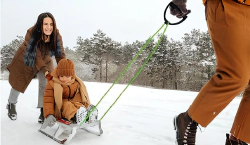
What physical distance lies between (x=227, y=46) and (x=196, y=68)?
1061 inches

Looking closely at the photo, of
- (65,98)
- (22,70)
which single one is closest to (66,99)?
(65,98)

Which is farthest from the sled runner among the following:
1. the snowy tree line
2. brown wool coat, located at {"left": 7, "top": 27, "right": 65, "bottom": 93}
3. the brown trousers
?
the snowy tree line

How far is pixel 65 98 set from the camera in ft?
7.75

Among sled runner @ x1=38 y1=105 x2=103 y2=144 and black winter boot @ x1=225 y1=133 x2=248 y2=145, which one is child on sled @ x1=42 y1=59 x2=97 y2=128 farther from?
black winter boot @ x1=225 y1=133 x2=248 y2=145

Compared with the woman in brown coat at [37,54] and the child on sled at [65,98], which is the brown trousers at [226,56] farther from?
the woman in brown coat at [37,54]

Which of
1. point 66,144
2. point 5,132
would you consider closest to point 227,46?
point 66,144

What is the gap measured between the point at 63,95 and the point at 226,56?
1.53 m

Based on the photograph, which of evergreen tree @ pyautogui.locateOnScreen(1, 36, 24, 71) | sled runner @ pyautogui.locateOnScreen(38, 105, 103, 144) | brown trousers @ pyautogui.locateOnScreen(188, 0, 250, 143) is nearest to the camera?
brown trousers @ pyautogui.locateOnScreen(188, 0, 250, 143)

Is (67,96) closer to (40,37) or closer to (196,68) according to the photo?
(40,37)

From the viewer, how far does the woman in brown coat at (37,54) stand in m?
2.67

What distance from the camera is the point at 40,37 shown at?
272cm

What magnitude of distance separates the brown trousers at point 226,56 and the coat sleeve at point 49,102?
1.22 m

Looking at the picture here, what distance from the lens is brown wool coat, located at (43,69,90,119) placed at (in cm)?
215

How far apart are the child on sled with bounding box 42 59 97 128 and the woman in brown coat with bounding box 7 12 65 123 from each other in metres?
0.46
